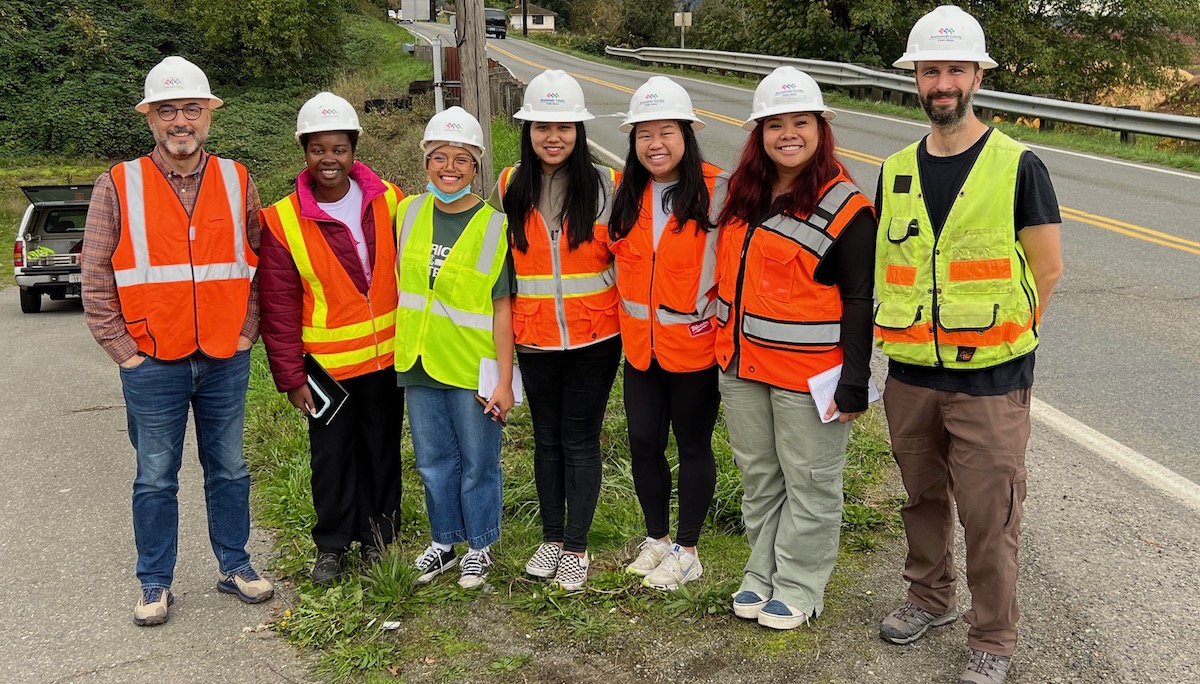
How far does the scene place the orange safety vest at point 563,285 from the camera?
12.5 feet

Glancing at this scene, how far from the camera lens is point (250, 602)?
411 cm

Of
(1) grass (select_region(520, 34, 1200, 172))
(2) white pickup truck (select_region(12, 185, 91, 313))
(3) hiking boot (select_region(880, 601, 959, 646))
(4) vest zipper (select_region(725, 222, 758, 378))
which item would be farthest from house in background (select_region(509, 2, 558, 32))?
(3) hiking boot (select_region(880, 601, 959, 646))

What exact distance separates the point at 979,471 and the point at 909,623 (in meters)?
0.72

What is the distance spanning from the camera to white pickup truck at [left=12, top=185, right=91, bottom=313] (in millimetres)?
13102

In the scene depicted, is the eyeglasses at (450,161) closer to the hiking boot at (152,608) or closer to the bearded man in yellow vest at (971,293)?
the bearded man in yellow vest at (971,293)

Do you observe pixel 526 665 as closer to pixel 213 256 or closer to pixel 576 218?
pixel 576 218

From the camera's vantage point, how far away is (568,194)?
380cm

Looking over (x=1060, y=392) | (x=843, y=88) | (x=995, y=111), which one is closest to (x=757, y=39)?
(x=843, y=88)

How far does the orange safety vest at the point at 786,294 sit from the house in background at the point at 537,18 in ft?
278

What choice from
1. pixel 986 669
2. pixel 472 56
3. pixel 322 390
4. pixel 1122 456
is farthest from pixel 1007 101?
pixel 322 390

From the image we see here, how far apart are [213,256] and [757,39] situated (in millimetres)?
30828

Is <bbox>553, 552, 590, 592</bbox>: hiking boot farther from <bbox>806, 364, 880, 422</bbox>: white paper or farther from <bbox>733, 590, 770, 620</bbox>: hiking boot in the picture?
<bbox>806, 364, 880, 422</bbox>: white paper

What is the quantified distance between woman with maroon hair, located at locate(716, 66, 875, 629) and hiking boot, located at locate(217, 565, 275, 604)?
2.03 metres

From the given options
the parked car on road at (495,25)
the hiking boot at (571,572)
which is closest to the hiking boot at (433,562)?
the hiking boot at (571,572)
